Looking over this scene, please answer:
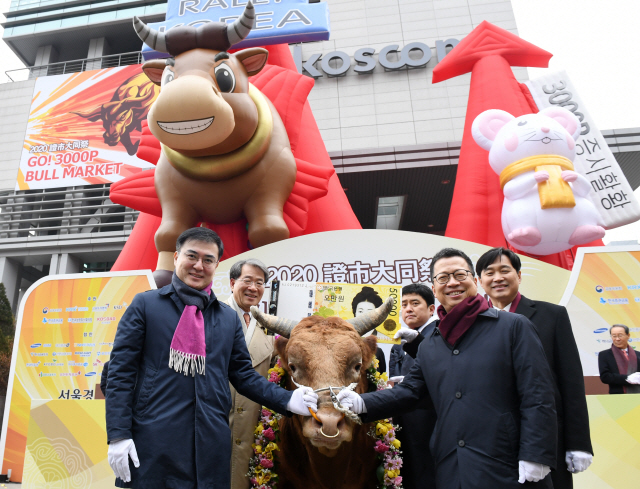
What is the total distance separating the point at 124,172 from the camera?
13781 millimetres

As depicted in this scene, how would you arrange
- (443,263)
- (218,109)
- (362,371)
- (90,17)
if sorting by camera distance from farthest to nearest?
(90,17) < (218,109) < (362,371) < (443,263)

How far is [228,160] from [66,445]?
103 inches

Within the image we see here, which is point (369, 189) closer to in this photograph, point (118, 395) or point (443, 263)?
point (443, 263)

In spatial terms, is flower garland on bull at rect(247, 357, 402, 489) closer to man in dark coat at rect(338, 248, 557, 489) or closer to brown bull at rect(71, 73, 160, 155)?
man in dark coat at rect(338, 248, 557, 489)

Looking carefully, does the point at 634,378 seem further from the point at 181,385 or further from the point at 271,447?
the point at 181,385

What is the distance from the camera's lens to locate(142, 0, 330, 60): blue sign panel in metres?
6.22

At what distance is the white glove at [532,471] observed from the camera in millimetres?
1624

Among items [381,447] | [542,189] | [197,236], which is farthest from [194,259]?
[542,189]

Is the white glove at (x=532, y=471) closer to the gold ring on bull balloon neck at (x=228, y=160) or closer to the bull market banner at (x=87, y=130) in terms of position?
Answer: the gold ring on bull balloon neck at (x=228, y=160)

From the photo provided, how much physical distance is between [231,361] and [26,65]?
2367 centimetres

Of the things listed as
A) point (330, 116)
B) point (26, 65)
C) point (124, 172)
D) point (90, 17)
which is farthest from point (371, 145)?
point (26, 65)

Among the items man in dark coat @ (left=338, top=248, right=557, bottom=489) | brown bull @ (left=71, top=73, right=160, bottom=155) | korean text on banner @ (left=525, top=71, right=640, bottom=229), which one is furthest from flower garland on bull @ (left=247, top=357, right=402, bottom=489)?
brown bull @ (left=71, top=73, right=160, bottom=155)

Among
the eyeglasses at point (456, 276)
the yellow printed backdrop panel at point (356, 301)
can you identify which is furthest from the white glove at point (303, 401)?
the yellow printed backdrop panel at point (356, 301)

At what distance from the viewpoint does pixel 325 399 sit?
194cm
